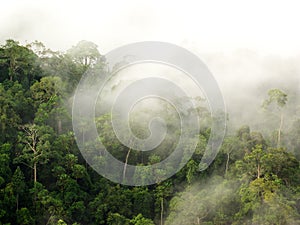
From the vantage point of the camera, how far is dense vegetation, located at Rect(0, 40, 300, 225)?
19.4 m

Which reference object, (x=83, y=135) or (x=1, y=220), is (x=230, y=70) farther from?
(x=1, y=220)

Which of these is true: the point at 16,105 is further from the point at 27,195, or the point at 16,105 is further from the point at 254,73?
the point at 254,73

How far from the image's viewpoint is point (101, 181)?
22375 millimetres

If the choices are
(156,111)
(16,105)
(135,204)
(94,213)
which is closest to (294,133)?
(156,111)

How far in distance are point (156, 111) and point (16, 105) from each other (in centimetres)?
677

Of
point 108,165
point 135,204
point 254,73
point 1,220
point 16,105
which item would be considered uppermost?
point 254,73

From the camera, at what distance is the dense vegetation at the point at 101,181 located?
19.4 m

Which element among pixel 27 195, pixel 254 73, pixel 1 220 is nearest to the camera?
pixel 1 220

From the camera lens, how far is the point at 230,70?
4169 centimetres

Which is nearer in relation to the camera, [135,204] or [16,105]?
[135,204]

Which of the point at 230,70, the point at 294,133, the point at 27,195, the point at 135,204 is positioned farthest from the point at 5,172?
the point at 230,70

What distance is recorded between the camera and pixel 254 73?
41062 mm

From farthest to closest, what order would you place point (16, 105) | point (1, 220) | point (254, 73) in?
point (254, 73)
point (16, 105)
point (1, 220)

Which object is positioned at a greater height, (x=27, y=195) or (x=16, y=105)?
(x=16, y=105)
